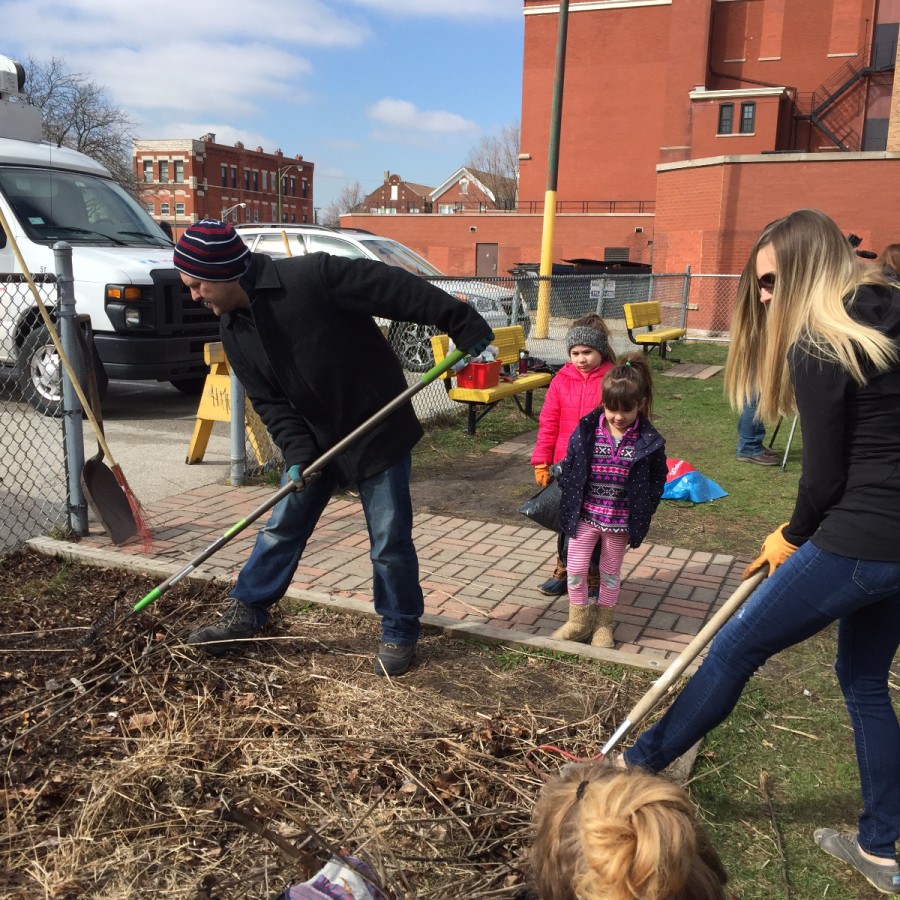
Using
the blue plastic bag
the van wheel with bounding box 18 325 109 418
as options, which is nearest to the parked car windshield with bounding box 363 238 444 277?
the van wheel with bounding box 18 325 109 418

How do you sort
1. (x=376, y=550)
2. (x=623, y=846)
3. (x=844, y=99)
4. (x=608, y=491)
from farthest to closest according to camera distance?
(x=844, y=99) < (x=608, y=491) < (x=376, y=550) < (x=623, y=846)

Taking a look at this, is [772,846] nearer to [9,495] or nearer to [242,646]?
[242,646]

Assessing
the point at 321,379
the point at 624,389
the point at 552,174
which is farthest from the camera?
the point at 552,174

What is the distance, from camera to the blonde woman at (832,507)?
7.43 ft

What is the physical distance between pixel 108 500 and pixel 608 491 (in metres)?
3.01

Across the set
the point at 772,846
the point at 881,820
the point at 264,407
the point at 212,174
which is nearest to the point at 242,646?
the point at 264,407

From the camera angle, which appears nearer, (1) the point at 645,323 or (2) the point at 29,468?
(2) the point at 29,468

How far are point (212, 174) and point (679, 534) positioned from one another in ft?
241

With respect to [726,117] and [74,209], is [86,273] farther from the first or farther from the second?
[726,117]

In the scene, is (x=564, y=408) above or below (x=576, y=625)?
above

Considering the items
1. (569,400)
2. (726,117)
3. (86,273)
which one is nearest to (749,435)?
(569,400)

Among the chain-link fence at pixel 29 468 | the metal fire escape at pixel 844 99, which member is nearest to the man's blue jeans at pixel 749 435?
the chain-link fence at pixel 29 468

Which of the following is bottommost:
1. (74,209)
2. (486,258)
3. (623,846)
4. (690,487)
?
(690,487)

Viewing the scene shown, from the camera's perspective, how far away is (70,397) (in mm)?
5152
